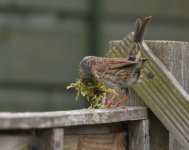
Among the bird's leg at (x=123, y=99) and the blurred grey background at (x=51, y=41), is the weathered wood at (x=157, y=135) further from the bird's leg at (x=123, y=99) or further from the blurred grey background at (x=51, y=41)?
the blurred grey background at (x=51, y=41)

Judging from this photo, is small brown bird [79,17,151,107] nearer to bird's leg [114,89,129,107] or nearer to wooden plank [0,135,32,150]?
bird's leg [114,89,129,107]

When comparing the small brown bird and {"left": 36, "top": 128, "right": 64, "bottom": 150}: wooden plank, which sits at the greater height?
the small brown bird

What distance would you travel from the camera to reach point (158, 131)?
368 centimetres

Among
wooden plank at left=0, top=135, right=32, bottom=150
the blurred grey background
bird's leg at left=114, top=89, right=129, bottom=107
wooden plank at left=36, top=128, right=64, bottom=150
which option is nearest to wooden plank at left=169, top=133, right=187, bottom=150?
bird's leg at left=114, top=89, right=129, bottom=107

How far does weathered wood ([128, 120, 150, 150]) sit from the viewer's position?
140 inches

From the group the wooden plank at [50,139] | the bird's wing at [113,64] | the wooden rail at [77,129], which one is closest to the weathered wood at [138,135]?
the wooden rail at [77,129]

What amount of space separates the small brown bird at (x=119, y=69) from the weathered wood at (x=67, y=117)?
5.3 inches

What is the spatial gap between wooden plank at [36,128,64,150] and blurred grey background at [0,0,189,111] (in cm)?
449

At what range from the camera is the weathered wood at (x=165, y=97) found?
3.53 metres

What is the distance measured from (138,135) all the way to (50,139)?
0.65 meters

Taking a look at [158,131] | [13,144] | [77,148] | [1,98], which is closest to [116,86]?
[158,131]

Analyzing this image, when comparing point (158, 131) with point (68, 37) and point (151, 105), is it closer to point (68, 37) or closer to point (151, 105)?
point (151, 105)

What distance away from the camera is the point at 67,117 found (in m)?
3.03

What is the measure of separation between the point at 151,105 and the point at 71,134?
21.0 inches
